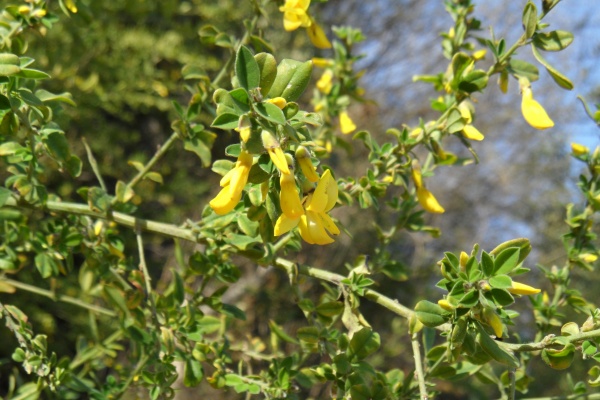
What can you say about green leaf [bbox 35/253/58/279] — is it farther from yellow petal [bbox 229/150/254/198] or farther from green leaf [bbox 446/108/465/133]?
green leaf [bbox 446/108/465/133]

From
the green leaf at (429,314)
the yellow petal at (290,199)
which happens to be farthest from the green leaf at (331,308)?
the yellow petal at (290,199)

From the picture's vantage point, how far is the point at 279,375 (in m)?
0.81

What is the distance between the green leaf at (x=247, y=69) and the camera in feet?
1.74

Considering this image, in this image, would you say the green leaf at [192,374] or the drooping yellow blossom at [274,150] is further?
the green leaf at [192,374]

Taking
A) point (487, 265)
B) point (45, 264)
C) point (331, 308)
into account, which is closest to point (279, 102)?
point (487, 265)

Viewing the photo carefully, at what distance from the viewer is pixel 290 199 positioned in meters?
0.53

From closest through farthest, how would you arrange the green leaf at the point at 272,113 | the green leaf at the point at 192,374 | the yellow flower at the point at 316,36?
the green leaf at the point at 272,113, the green leaf at the point at 192,374, the yellow flower at the point at 316,36

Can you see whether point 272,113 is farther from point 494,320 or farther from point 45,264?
point 45,264

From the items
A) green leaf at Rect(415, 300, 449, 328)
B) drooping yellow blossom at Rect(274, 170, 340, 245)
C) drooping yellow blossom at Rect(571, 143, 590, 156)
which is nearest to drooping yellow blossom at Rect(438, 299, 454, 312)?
green leaf at Rect(415, 300, 449, 328)

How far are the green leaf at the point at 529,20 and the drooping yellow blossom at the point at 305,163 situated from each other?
369 mm

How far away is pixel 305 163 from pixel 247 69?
9cm

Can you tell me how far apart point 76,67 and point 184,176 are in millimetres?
647

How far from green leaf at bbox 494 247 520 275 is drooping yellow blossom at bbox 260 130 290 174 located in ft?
0.75

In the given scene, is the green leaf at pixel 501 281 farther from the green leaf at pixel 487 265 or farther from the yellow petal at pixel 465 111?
the yellow petal at pixel 465 111
